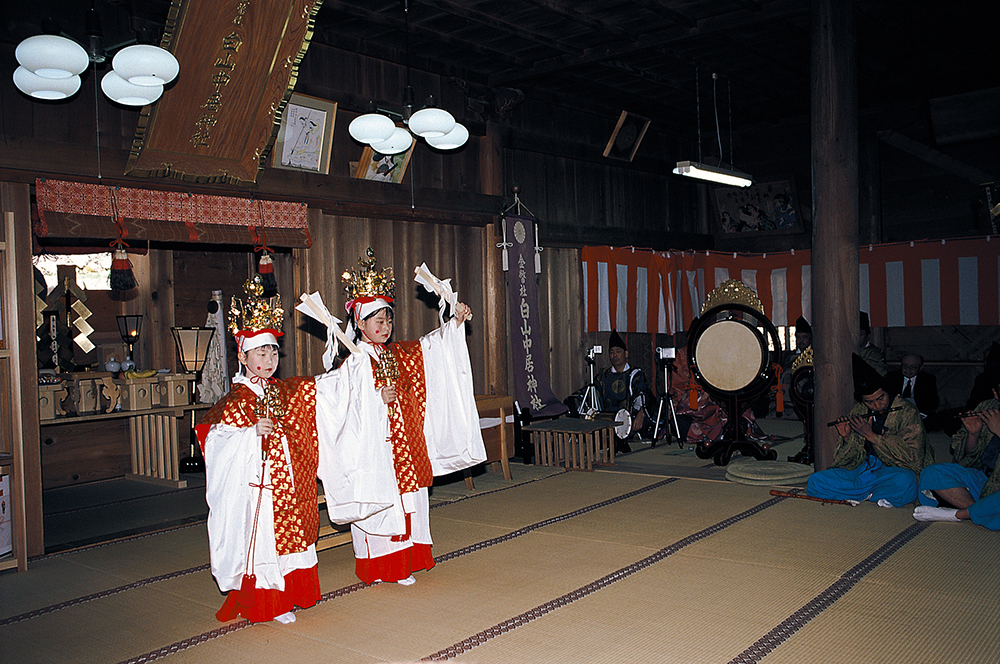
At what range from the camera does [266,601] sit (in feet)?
11.9


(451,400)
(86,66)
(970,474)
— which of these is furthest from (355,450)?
(970,474)

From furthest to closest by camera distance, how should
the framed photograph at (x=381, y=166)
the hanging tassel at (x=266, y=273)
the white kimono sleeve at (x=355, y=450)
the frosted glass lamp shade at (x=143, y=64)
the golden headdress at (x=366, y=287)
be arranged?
the framed photograph at (x=381, y=166), the hanging tassel at (x=266, y=273), the golden headdress at (x=366, y=287), the frosted glass lamp shade at (x=143, y=64), the white kimono sleeve at (x=355, y=450)

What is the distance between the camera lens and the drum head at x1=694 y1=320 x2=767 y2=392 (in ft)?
23.9

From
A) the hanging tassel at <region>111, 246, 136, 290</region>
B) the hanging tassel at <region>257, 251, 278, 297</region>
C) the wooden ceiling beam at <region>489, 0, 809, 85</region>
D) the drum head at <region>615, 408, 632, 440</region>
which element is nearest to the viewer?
the hanging tassel at <region>111, 246, 136, 290</region>

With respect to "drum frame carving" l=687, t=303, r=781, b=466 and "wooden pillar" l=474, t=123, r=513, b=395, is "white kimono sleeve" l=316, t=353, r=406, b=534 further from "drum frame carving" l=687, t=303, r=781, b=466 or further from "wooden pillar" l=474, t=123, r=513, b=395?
"drum frame carving" l=687, t=303, r=781, b=466

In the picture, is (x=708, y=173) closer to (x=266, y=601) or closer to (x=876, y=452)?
(x=876, y=452)

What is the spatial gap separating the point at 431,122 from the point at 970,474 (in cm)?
428

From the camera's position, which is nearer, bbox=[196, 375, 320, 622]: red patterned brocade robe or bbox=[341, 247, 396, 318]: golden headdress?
bbox=[196, 375, 320, 622]: red patterned brocade robe

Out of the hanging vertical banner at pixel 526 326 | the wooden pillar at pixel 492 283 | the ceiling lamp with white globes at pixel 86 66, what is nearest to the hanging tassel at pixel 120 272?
the ceiling lamp with white globes at pixel 86 66

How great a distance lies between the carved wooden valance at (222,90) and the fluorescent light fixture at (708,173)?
403 centimetres

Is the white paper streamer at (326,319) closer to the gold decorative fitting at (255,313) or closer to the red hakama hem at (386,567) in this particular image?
the gold decorative fitting at (255,313)

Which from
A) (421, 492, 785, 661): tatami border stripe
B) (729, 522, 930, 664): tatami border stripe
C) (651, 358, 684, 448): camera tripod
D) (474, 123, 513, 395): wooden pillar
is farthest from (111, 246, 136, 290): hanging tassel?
(651, 358, 684, 448): camera tripod

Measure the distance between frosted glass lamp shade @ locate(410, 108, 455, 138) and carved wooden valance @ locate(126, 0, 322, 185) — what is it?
921 mm

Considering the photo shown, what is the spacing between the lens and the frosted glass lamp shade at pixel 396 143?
6.16m
